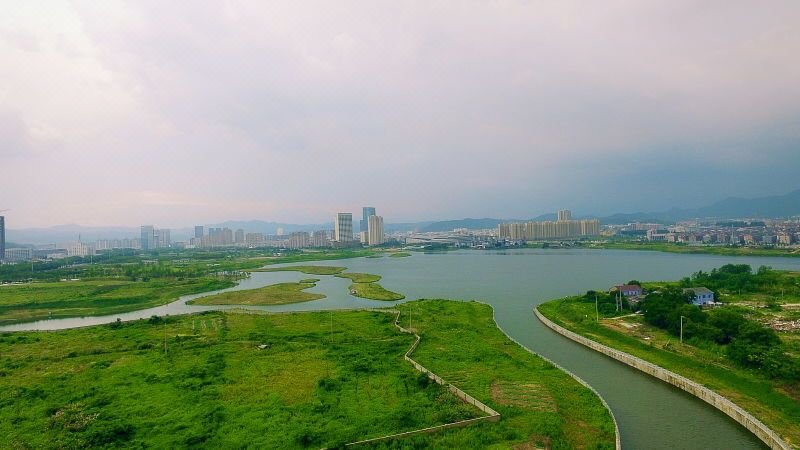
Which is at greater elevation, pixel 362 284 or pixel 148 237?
pixel 148 237

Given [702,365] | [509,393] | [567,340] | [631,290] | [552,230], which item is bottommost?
[567,340]

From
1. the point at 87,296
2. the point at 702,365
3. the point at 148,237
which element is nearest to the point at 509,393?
the point at 702,365

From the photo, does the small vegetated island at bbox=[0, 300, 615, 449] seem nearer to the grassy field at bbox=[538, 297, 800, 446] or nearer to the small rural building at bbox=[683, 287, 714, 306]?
the grassy field at bbox=[538, 297, 800, 446]

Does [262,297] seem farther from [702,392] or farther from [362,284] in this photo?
[702,392]

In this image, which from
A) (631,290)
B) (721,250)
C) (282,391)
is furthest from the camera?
(721,250)

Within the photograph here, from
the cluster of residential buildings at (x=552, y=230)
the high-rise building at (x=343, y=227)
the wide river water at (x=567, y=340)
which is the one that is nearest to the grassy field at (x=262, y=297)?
the wide river water at (x=567, y=340)

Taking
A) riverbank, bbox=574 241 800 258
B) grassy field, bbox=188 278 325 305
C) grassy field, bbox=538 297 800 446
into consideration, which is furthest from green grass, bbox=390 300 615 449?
riverbank, bbox=574 241 800 258

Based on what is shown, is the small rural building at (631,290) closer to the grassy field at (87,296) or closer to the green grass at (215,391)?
the green grass at (215,391)
